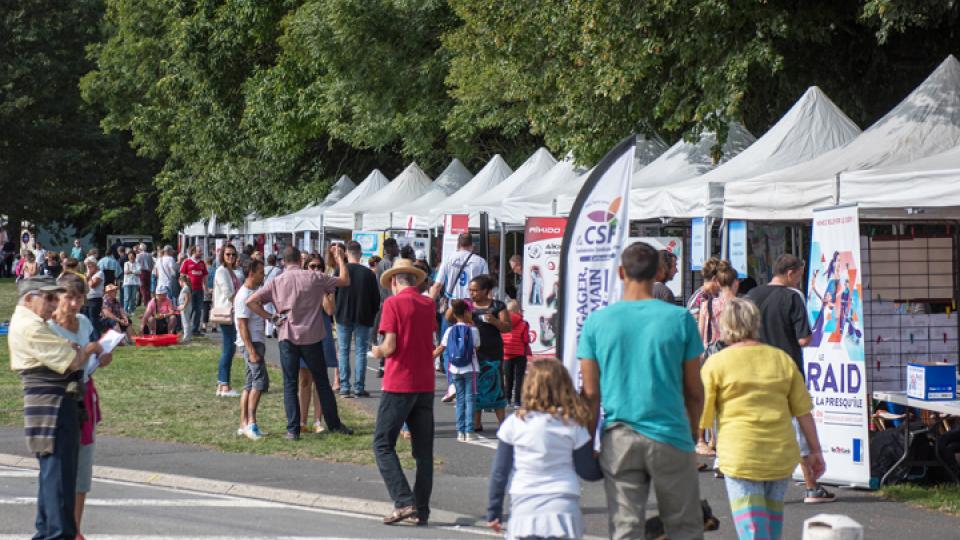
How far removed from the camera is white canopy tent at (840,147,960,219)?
1172 centimetres

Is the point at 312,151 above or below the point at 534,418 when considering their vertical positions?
above

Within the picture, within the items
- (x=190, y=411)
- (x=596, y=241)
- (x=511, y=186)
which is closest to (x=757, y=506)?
(x=596, y=241)

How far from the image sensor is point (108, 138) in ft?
220

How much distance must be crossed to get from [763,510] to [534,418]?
1533mm

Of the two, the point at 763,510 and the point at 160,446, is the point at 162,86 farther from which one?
the point at 763,510

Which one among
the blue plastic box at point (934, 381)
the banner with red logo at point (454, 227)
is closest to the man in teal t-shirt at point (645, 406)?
the blue plastic box at point (934, 381)

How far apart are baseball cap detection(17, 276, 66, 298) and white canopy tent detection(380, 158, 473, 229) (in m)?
16.8

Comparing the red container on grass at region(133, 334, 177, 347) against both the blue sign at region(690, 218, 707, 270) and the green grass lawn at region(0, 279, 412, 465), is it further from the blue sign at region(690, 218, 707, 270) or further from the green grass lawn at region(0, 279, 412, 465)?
the blue sign at region(690, 218, 707, 270)

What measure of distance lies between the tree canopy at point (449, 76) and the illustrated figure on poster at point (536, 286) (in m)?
3.78

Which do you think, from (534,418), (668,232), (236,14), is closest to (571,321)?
(534,418)

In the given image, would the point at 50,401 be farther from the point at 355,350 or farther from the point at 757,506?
the point at 355,350

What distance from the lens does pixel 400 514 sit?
9.73 metres

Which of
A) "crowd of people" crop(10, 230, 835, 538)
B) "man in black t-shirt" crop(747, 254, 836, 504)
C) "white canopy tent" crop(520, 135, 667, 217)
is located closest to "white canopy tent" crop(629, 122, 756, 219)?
"white canopy tent" crop(520, 135, 667, 217)

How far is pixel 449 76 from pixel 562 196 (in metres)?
10.3
